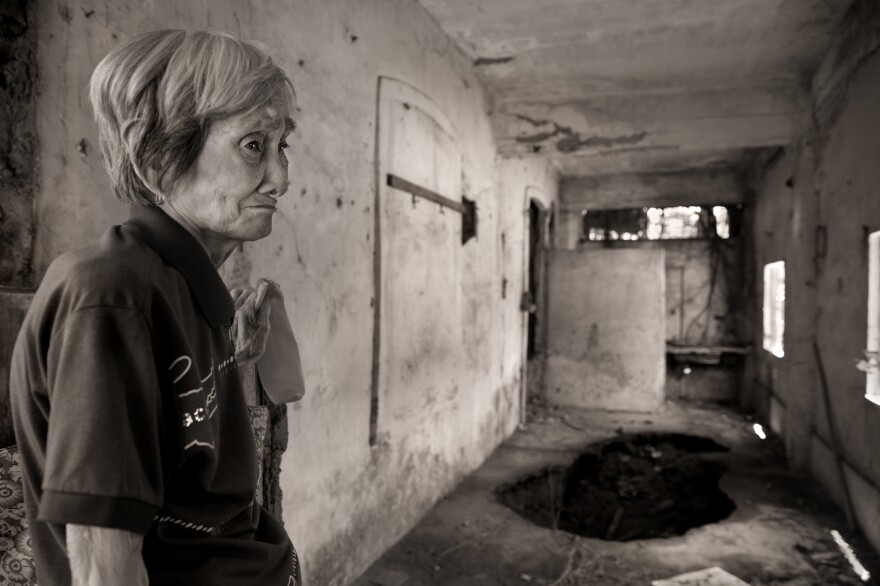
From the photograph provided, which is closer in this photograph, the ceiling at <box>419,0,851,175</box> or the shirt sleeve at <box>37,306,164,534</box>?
the shirt sleeve at <box>37,306,164,534</box>

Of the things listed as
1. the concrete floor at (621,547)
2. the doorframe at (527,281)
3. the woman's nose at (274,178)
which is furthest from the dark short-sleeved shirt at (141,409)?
the doorframe at (527,281)

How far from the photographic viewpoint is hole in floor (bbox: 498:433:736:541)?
17.1ft

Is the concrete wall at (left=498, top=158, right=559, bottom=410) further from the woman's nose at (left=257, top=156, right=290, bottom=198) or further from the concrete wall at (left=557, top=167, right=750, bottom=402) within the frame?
the woman's nose at (left=257, top=156, right=290, bottom=198)

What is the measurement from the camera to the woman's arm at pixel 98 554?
0.79m

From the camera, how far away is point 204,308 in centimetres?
100

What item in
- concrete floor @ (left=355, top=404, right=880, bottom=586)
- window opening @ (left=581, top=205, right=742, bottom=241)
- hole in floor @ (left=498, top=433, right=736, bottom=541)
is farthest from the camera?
window opening @ (left=581, top=205, right=742, bottom=241)

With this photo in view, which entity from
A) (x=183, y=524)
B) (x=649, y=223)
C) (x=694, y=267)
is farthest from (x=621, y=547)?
(x=649, y=223)

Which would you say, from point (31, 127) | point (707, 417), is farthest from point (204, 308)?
point (707, 417)

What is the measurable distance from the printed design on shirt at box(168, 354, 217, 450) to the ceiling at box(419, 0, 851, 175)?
3.93 m

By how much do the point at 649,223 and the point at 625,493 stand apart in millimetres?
6464

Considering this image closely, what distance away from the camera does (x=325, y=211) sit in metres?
3.05

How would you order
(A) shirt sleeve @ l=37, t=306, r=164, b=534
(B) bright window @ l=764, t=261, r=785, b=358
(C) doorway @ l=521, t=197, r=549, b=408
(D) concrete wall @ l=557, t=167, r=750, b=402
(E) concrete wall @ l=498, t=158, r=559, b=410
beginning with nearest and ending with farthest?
(A) shirt sleeve @ l=37, t=306, r=164, b=534
(E) concrete wall @ l=498, t=158, r=559, b=410
(B) bright window @ l=764, t=261, r=785, b=358
(C) doorway @ l=521, t=197, r=549, b=408
(D) concrete wall @ l=557, t=167, r=750, b=402

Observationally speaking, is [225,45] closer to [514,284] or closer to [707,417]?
[514,284]

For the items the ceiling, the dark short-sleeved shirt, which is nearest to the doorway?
the ceiling
